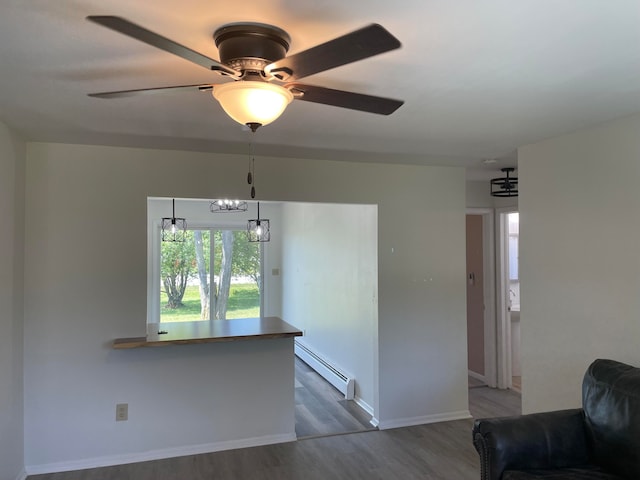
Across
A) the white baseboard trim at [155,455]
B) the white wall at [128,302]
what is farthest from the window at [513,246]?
the white baseboard trim at [155,455]

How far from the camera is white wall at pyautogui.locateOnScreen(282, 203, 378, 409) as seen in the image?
4180 millimetres

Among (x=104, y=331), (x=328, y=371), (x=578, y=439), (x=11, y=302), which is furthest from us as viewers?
(x=328, y=371)

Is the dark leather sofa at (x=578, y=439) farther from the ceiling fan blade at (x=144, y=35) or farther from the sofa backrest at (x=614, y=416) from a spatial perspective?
the ceiling fan blade at (x=144, y=35)

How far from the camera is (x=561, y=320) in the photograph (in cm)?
299

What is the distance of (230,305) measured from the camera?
6.96 m

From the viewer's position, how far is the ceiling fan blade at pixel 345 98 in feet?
4.94

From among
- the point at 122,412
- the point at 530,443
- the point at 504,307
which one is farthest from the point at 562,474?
the point at 504,307

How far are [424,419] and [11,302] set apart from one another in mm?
3348

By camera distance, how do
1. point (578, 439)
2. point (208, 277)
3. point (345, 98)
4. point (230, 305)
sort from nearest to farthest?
point (345, 98) → point (578, 439) → point (208, 277) → point (230, 305)

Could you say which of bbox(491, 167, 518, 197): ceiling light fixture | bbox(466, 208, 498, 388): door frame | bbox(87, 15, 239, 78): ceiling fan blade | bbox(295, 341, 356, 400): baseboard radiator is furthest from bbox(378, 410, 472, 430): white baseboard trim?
bbox(87, 15, 239, 78): ceiling fan blade

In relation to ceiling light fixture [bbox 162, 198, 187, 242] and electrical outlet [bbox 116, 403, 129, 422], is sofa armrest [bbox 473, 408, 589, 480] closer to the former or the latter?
electrical outlet [bbox 116, 403, 129, 422]

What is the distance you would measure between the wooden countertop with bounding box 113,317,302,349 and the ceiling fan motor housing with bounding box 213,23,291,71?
2.34 metres

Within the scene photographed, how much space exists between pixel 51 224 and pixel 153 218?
336 centimetres

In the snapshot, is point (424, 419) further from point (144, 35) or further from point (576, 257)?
point (144, 35)
